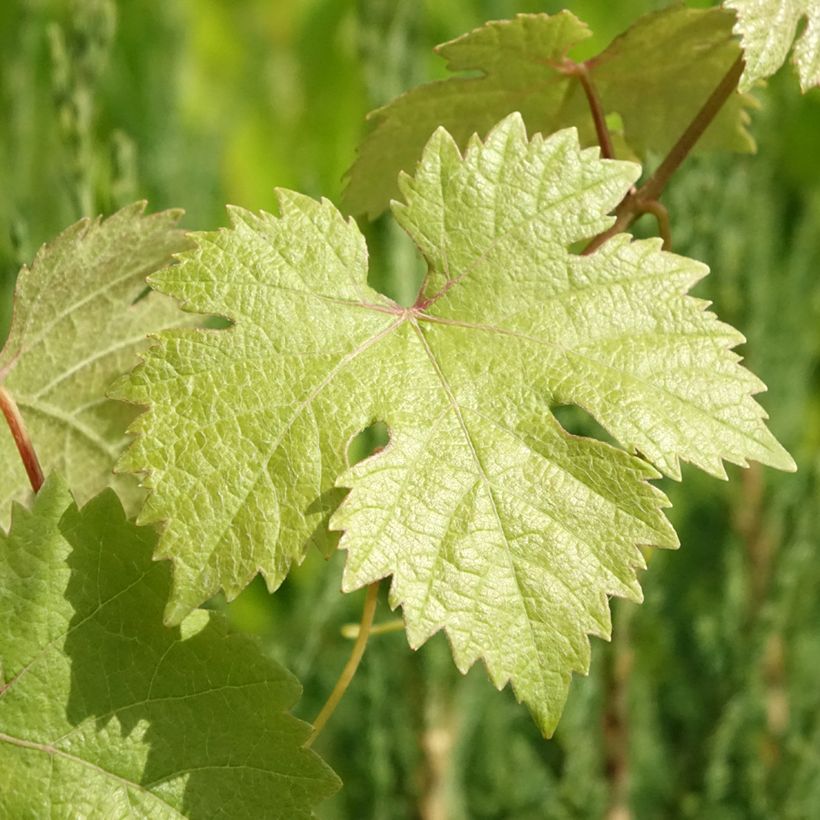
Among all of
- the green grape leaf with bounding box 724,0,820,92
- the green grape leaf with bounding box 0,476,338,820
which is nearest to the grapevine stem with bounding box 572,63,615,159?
the green grape leaf with bounding box 724,0,820,92

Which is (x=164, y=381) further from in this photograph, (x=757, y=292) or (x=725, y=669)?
(x=757, y=292)

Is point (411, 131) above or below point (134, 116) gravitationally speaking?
above

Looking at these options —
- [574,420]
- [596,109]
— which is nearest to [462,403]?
[596,109]

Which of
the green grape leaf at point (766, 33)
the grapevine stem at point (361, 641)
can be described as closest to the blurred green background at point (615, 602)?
the green grape leaf at point (766, 33)

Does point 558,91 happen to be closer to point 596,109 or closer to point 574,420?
point 596,109

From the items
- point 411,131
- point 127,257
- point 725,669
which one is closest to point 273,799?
point 127,257

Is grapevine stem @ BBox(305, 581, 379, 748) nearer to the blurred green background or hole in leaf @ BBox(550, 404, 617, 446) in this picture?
the blurred green background

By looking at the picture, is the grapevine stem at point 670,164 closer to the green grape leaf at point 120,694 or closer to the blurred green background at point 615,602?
the blurred green background at point 615,602
